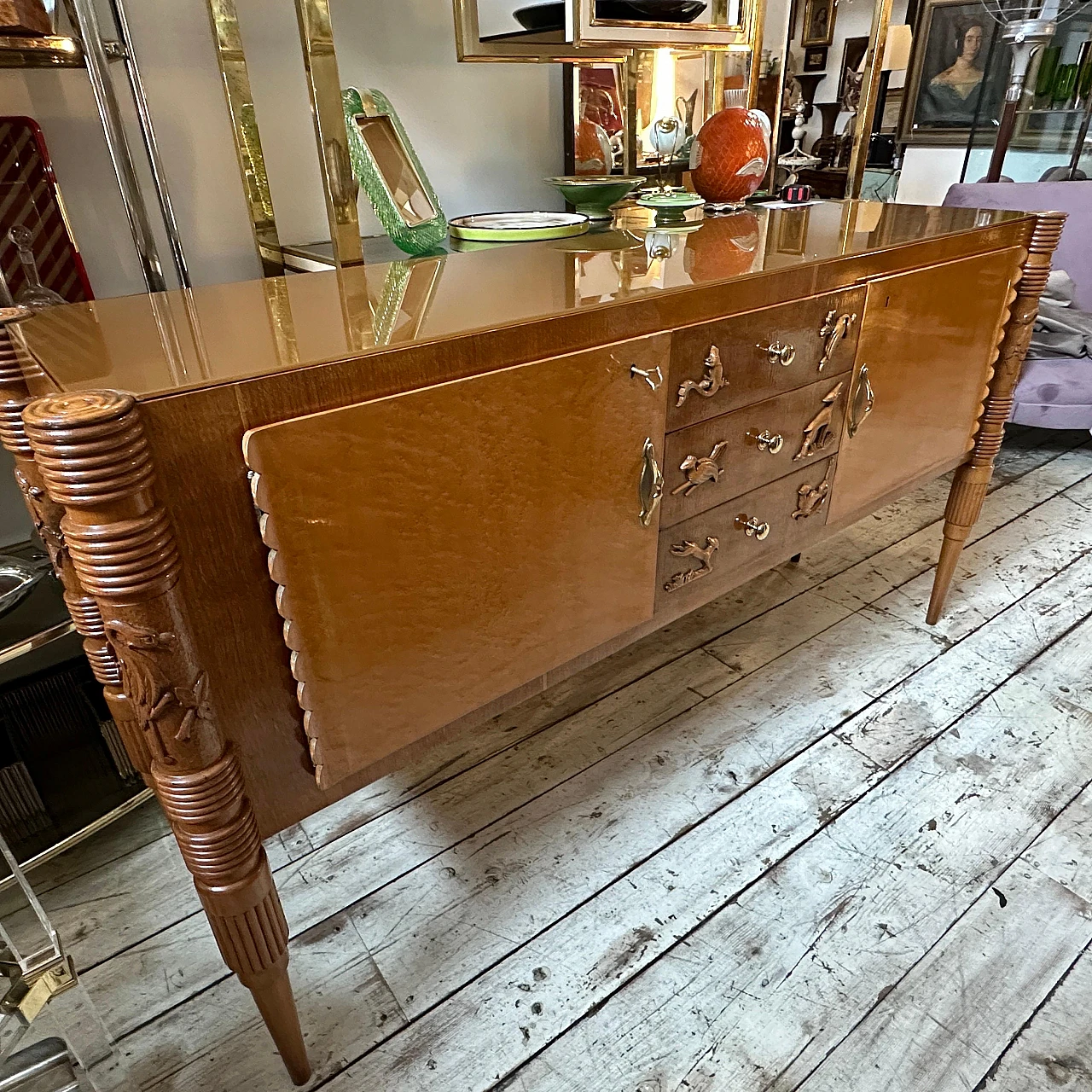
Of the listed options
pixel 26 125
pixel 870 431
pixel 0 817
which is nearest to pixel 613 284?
pixel 870 431

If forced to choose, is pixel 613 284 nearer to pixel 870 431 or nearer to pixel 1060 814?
pixel 870 431

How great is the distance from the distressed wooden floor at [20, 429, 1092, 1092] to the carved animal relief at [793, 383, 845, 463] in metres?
0.51

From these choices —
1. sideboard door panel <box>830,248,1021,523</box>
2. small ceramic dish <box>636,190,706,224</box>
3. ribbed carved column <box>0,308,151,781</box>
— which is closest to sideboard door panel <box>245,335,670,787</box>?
ribbed carved column <box>0,308,151,781</box>

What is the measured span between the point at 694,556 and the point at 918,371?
491 mm

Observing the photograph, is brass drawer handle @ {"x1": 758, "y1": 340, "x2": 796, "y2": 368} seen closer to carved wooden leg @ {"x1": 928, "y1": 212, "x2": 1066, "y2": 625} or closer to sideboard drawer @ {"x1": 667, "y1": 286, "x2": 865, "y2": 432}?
sideboard drawer @ {"x1": 667, "y1": 286, "x2": 865, "y2": 432}

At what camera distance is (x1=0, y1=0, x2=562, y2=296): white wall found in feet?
3.32

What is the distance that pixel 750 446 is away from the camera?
974 mm

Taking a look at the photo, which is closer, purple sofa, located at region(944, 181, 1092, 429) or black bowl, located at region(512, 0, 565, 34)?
black bowl, located at region(512, 0, 565, 34)

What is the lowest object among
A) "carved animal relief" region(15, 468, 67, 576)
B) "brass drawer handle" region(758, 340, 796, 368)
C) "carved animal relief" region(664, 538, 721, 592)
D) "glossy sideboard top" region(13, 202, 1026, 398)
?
"carved animal relief" region(664, 538, 721, 592)

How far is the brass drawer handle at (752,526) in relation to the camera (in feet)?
3.35

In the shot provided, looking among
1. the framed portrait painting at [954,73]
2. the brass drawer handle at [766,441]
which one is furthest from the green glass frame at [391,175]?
the framed portrait painting at [954,73]

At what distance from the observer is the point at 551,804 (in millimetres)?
1173

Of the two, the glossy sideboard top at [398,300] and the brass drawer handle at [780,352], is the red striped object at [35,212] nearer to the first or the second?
the glossy sideboard top at [398,300]

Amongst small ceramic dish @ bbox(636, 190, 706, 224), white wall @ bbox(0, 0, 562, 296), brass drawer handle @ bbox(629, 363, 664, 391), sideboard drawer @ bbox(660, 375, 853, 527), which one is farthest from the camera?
small ceramic dish @ bbox(636, 190, 706, 224)
